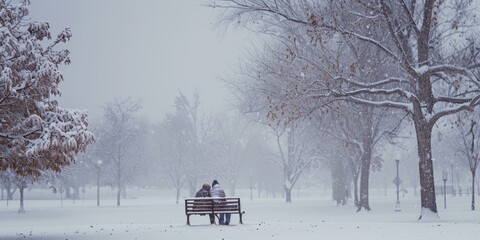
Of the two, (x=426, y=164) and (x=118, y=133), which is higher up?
(x=118, y=133)

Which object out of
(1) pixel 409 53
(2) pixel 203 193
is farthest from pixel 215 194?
(1) pixel 409 53

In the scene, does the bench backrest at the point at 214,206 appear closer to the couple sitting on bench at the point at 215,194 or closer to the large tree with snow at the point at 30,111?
the couple sitting on bench at the point at 215,194

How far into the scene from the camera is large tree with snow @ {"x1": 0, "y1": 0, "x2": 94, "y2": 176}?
1603 centimetres

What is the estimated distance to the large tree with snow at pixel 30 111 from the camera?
16.0m

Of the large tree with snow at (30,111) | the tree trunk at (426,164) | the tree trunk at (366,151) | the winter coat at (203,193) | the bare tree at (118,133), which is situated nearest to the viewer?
the large tree with snow at (30,111)

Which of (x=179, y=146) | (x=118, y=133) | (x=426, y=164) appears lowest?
(x=426, y=164)

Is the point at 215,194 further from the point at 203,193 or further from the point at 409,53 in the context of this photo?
the point at 409,53

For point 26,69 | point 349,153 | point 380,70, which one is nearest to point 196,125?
point 349,153

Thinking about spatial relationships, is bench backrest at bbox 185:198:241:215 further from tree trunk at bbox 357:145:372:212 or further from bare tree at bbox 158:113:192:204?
bare tree at bbox 158:113:192:204

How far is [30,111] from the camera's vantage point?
1700 centimetres

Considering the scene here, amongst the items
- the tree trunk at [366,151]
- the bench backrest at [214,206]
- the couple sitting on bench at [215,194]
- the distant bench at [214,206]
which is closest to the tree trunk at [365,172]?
the tree trunk at [366,151]

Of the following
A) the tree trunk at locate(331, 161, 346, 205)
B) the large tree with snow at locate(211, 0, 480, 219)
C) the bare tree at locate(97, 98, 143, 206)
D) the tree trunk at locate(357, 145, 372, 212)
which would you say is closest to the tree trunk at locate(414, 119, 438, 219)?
the large tree with snow at locate(211, 0, 480, 219)

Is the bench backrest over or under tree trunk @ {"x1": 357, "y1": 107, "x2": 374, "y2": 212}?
under

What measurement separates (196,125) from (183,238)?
6243cm
